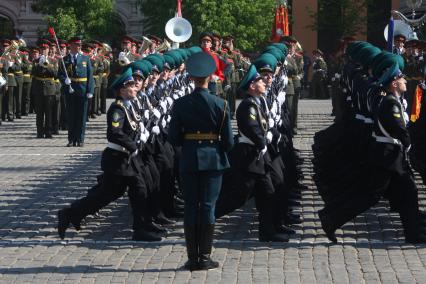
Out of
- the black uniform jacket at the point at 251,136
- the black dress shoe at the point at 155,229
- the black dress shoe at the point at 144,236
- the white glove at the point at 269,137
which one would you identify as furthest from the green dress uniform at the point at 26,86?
the black uniform jacket at the point at 251,136

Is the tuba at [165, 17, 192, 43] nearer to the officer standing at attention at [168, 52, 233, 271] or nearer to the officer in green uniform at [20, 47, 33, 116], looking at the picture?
the officer in green uniform at [20, 47, 33, 116]

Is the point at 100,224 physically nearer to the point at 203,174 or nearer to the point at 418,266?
the point at 203,174

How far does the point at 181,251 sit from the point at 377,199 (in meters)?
1.78

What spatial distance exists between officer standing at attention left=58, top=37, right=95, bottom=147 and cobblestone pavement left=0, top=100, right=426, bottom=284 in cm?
568

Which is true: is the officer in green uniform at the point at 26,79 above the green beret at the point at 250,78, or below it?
below

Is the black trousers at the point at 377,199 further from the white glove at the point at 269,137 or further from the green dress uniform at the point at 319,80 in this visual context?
the green dress uniform at the point at 319,80

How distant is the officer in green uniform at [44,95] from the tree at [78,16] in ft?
34.2

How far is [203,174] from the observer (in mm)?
10844

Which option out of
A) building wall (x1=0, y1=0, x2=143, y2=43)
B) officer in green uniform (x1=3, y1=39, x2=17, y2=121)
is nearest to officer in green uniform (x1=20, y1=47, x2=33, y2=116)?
officer in green uniform (x1=3, y1=39, x2=17, y2=121)

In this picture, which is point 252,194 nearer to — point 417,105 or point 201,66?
point 201,66

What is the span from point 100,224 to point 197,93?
2.94m

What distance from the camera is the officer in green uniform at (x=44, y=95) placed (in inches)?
931

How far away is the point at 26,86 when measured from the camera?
96.8ft

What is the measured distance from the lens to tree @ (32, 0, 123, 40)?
34500mm
